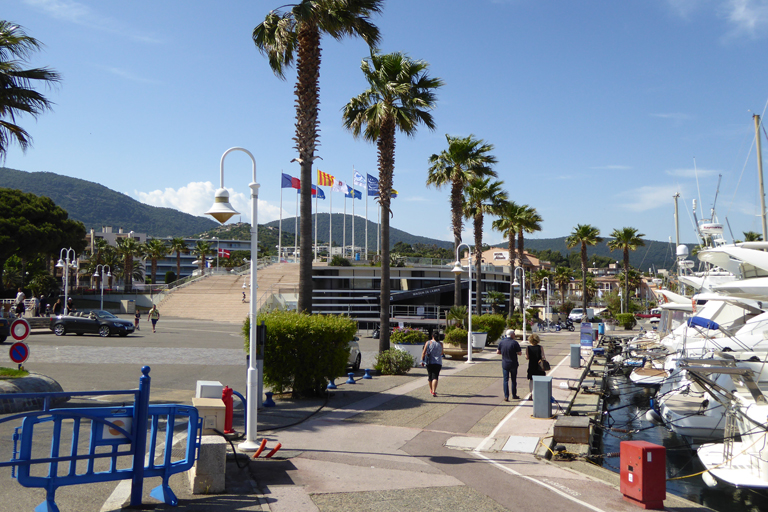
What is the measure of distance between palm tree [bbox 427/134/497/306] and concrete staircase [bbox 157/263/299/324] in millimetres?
27507

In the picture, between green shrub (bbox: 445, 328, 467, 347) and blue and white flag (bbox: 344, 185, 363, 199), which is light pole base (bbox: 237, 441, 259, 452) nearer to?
green shrub (bbox: 445, 328, 467, 347)

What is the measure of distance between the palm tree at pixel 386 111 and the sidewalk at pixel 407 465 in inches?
306

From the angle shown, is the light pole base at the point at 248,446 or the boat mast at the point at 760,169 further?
the boat mast at the point at 760,169

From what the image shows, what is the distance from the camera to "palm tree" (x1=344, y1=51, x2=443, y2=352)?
20578 millimetres

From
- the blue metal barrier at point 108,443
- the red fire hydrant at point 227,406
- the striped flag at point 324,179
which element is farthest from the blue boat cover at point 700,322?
the striped flag at point 324,179

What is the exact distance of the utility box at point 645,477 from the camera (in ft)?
23.2

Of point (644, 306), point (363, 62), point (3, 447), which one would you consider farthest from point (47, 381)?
point (644, 306)

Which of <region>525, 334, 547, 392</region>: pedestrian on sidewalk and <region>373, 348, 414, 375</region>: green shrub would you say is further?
<region>373, 348, 414, 375</region>: green shrub

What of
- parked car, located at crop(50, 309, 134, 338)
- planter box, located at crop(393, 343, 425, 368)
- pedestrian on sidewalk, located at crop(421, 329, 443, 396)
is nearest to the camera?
pedestrian on sidewalk, located at crop(421, 329, 443, 396)

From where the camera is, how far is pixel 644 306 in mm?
112000

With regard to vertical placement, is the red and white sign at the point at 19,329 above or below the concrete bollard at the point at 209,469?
above

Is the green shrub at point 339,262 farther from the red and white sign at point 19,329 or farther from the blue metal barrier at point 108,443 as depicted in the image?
the blue metal barrier at point 108,443

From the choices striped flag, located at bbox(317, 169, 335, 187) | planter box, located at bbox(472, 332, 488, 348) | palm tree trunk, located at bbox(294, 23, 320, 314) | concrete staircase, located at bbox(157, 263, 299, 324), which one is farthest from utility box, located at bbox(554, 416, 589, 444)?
striped flag, located at bbox(317, 169, 335, 187)

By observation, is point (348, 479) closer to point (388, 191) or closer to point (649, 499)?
point (649, 499)
